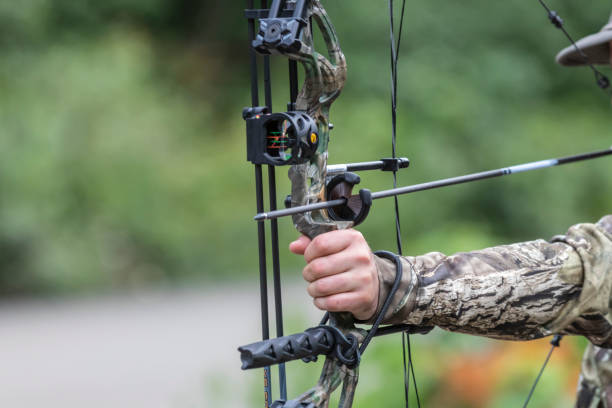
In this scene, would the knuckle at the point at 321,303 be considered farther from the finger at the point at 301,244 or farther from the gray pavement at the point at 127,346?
the gray pavement at the point at 127,346

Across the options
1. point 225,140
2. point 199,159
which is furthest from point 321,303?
point 225,140

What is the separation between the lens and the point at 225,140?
720 centimetres

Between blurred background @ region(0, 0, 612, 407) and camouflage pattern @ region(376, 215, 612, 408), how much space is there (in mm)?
3888

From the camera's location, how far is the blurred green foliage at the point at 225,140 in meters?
6.25

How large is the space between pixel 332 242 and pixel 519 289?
17.5 inches

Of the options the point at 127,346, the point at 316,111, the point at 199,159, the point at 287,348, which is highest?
the point at 199,159

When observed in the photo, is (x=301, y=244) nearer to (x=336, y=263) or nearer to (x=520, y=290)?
(x=336, y=263)

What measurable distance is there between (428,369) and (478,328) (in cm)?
177

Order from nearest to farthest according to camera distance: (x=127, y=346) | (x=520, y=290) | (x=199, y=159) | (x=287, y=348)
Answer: (x=287, y=348) < (x=520, y=290) < (x=127, y=346) < (x=199, y=159)

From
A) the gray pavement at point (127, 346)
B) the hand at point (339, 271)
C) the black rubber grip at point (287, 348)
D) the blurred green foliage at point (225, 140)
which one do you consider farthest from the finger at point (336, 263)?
the blurred green foliage at point (225, 140)

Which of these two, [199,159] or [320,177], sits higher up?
[199,159]

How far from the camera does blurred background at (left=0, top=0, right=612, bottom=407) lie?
6109 mm

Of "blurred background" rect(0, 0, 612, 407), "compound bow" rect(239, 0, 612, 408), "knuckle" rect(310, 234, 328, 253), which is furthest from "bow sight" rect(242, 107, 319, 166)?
"blurred background" rect(0, 0, 612, 407)

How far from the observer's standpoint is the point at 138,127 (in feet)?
21.7
